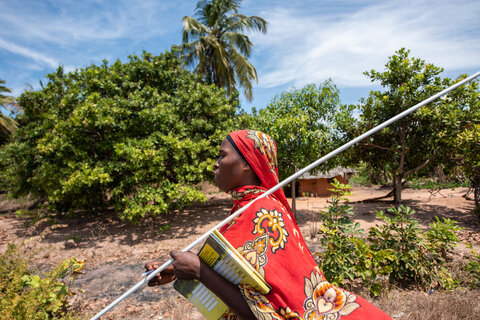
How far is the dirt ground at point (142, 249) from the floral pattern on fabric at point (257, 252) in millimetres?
2436

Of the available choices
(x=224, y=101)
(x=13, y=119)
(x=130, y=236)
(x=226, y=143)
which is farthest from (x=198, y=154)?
(x=13, y=119)

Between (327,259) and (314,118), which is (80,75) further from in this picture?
(327,259)

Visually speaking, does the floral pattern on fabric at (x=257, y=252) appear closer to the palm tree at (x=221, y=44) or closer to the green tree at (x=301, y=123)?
the green tree at (x=301, y=123)

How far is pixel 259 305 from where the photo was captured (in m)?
1.18

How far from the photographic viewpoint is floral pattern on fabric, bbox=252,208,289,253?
126cm

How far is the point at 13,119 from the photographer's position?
61.9 feet

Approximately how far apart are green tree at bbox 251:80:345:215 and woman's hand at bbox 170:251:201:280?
23.7ft

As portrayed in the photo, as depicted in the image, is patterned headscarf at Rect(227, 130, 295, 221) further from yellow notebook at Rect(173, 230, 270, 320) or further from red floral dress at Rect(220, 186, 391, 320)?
yellow notebook at Rect(173, 230, 270, 320)

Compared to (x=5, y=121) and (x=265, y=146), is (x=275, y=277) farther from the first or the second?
(x=5, y=121)

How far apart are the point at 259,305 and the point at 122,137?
7320 millimetres

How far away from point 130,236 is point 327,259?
634 centimetres

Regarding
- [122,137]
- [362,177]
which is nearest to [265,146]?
[122,137]

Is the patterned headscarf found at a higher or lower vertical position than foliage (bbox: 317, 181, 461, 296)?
higher

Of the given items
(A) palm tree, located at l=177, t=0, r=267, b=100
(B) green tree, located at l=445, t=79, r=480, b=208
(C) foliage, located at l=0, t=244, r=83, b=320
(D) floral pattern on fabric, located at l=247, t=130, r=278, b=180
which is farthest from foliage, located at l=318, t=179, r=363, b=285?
(A) palm tree, located at l=177, t=0, r=267, b=100
